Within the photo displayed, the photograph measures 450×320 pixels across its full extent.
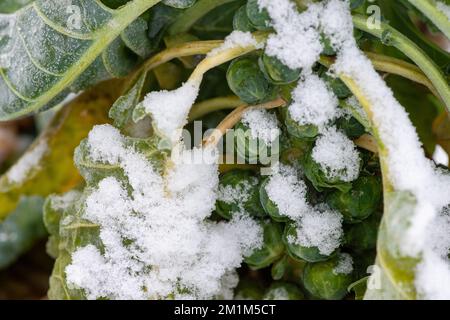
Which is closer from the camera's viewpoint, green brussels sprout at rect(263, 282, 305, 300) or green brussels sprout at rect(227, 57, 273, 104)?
green brussels sprout at rect(227, 57, 273, 104)

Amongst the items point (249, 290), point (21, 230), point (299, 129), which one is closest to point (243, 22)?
point (299, 129)

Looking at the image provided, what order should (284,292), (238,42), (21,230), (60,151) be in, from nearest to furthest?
(238,42) → (284,292) → (60,151) → (21,230)

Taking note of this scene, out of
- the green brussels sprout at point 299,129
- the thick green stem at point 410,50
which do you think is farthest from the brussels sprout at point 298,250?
the thick green stem at point 410,50

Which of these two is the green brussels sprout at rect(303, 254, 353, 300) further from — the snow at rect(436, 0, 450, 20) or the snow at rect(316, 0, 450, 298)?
the snow at rect(436, 0, 450, 20)

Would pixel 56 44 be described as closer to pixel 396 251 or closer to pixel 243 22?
pixel 243 22

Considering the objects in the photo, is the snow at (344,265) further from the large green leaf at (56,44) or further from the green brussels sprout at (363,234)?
the large green leaf at (56,44)

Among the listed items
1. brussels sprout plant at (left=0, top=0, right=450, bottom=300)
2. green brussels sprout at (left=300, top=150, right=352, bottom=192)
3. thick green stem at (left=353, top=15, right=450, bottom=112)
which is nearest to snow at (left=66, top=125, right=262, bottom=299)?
brussels sprout plant at (left=0, top=0, right=450, bottom=300)

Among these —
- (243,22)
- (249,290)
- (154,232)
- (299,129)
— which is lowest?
(249,290)

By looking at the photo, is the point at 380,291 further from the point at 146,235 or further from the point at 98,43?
the point at 98,43
